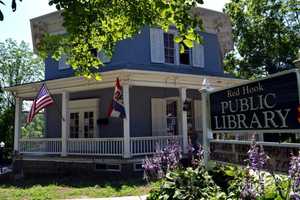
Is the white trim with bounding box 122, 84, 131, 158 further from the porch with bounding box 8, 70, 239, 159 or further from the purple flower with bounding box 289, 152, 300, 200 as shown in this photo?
the purple flower with bounding box 289, 152, 300, 200

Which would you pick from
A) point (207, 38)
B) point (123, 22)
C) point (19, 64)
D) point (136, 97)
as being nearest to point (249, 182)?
point (123, 22)

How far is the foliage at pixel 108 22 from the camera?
15.8 feet

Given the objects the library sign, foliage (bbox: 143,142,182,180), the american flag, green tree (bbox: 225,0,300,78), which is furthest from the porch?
green tree (bbox: 225,0,300,78)

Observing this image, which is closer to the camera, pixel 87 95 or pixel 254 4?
pixel 87 95

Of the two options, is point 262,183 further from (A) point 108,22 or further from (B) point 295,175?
(A) point 108,22

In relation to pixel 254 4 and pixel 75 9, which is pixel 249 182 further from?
pixel 254 4

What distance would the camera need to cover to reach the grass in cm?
1095

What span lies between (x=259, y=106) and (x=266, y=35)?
26868mm

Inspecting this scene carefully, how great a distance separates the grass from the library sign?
4.11m

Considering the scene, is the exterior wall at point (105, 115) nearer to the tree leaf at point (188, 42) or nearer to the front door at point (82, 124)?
the front door at point (82, 124)

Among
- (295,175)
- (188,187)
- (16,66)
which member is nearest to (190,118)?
(188,187)

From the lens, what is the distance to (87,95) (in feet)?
61.8

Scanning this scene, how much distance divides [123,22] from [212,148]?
2.62m

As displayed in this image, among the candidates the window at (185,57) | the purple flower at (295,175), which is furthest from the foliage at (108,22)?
the window at (185,57)
